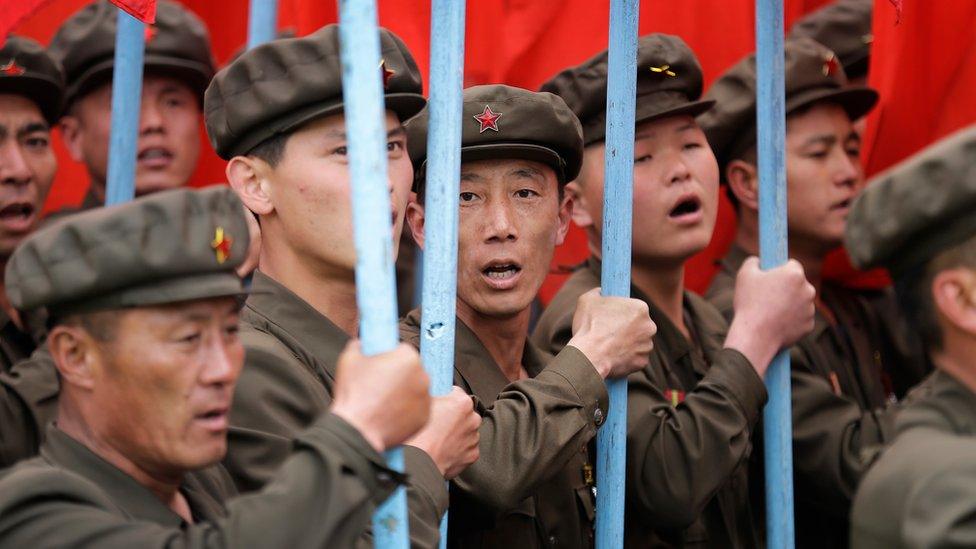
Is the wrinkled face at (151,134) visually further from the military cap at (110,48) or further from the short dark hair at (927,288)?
the short dark hair at (927,288)

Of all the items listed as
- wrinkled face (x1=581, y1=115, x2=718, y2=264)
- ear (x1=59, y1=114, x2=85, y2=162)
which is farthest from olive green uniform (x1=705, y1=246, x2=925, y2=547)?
ear (x1=59, y1=114, x2=85, y2=162)

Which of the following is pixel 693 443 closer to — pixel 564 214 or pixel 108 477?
pixel 564 214

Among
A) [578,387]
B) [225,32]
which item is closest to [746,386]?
[578,387]

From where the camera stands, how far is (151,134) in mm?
6059

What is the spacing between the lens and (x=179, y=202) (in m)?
2.83

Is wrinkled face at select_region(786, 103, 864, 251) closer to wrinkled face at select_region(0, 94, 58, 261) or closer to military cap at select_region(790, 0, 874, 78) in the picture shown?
military cap at select_region(790, 0, 874, 78)

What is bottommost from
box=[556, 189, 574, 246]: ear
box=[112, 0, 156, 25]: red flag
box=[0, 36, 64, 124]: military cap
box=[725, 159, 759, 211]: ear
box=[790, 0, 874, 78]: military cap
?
box=[112, 0, 156, 25]: red flag

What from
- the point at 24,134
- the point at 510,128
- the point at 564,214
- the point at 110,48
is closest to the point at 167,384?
the point at 510,128

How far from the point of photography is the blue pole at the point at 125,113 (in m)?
4.28

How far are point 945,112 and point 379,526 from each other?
365cm

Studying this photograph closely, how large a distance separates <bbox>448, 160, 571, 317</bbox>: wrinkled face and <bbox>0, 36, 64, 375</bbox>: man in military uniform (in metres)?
1.71

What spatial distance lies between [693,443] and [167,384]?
1761 mm

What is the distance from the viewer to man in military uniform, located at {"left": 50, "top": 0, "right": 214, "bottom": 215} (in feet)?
19.8

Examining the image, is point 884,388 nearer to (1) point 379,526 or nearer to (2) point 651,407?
(2) point 651,407
